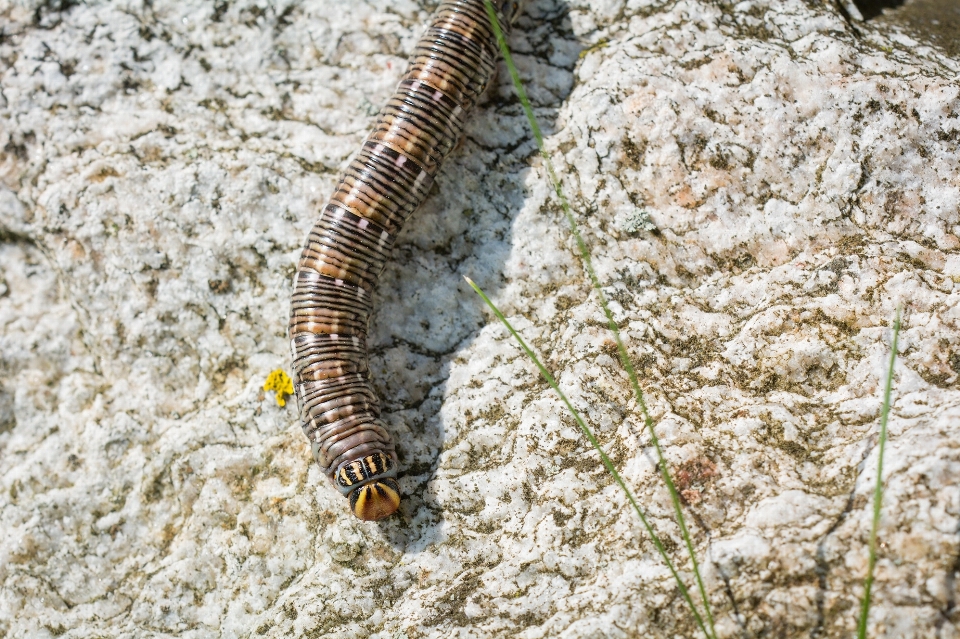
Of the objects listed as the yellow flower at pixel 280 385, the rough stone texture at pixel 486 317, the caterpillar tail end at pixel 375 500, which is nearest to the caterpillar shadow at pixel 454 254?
the rough stone texture at pixel 486 317

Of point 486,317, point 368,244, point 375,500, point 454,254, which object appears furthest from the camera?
point 454,254

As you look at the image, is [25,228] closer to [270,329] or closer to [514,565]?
[270,329]

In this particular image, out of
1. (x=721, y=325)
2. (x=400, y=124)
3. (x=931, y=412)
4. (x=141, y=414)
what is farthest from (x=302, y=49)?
(x=931, y=412)

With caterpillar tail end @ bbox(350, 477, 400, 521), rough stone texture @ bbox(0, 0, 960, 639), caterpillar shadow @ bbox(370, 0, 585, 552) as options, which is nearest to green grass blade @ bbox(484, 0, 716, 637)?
rough stone texture @ bbox(0, 0, 960, 639)

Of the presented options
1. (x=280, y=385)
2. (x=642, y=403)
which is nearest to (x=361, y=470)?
(x=280, y=385)

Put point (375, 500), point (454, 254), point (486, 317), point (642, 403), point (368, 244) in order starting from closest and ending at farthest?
point (642, 403) → point (375, 500) → point (368, 244) → point (486, 317) → point (454, 254)

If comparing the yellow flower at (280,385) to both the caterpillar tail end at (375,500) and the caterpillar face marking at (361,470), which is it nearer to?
the caterpillar face marking at (361,470)

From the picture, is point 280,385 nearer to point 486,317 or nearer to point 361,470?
point 361,470
